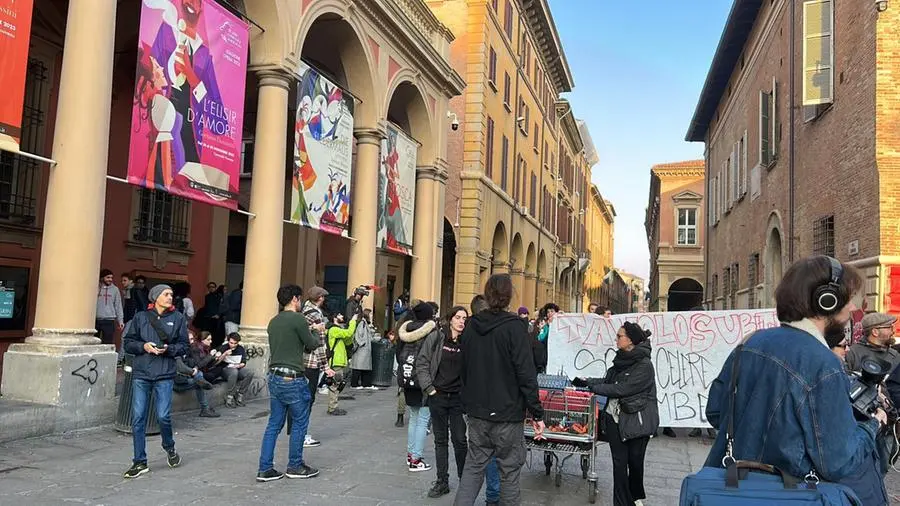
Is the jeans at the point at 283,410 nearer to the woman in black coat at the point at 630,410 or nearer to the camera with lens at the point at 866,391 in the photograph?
the woman in black coat at the point at 630,410

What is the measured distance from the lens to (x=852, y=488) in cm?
242

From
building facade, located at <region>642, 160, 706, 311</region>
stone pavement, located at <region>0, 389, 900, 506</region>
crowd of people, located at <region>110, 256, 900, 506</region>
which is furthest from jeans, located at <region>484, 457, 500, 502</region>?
building facade, located at <region>642, 160, 706, 311</region>

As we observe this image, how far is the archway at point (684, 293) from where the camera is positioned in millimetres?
48875

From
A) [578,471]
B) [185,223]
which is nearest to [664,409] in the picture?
[578,471]

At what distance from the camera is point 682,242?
1890 inches

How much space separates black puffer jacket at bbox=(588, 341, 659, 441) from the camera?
5359mm

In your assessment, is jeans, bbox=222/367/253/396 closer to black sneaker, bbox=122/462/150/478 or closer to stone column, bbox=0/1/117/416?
stone column, bbox=0/1/117/416

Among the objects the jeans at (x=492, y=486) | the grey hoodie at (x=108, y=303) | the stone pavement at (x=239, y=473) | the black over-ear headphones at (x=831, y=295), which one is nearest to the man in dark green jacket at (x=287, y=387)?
the stone pavement at (x=239, y=473)

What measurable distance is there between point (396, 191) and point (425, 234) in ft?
7.82

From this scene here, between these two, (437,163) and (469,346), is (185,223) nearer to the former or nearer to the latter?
(437,163)

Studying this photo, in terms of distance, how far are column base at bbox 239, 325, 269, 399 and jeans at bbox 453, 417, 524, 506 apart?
7097 millimetres

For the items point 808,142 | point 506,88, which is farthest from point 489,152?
point 808,142

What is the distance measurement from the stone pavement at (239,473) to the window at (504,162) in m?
20.5

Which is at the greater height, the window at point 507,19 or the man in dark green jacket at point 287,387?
the window at point 507,19
